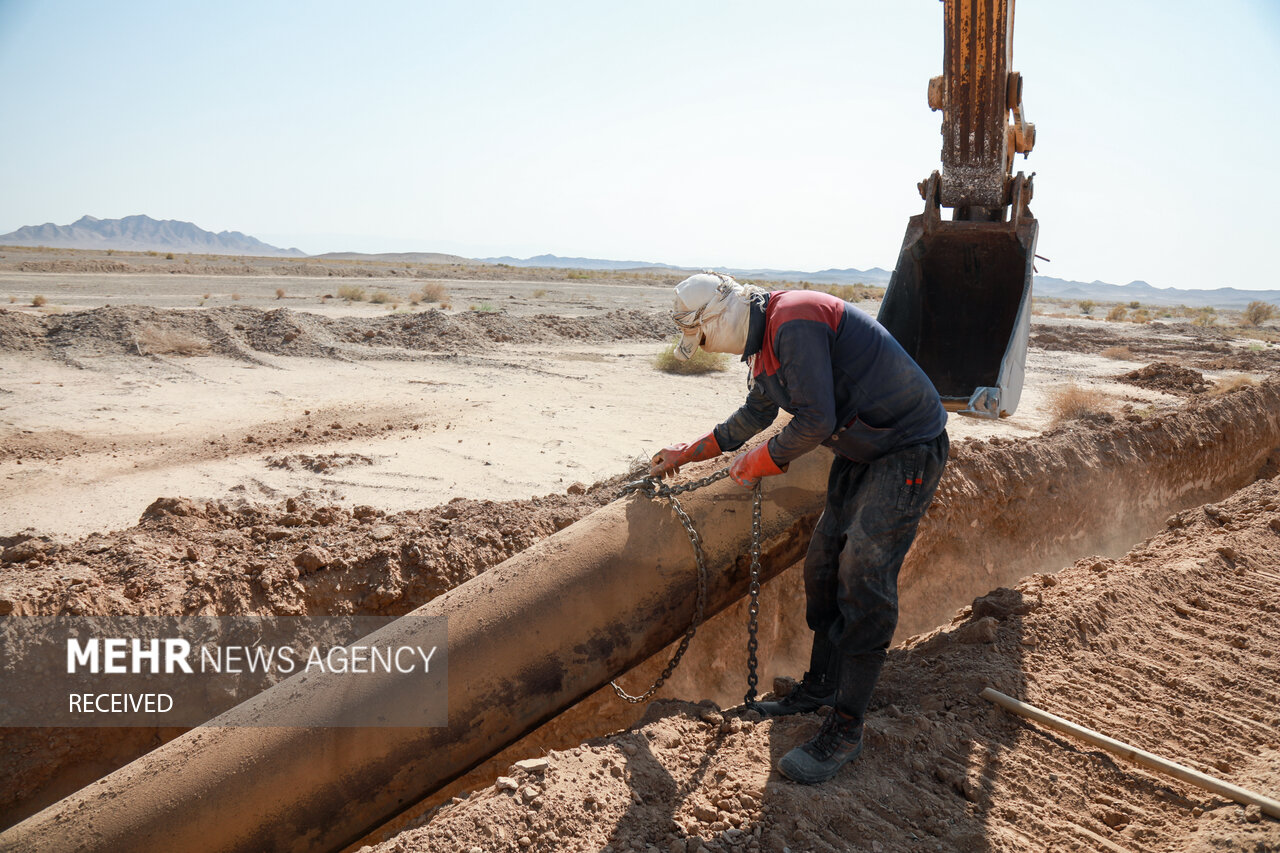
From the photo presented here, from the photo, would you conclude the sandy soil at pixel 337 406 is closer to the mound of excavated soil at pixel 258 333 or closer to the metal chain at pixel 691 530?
the mound of excavated soil at pixel 258 333

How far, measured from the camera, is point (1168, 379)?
529 inches

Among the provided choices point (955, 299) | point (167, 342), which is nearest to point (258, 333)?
point (167, 342)

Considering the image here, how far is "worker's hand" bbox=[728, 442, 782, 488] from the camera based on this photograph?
3.09 meters

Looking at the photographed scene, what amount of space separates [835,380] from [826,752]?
4.61 feet

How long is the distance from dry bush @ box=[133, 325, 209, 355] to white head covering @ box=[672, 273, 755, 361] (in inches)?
457

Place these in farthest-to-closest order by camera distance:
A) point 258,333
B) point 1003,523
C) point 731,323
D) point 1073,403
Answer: point 258,333
point 1073,403
point 1003,523
point 731,323

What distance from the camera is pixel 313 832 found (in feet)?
9.75

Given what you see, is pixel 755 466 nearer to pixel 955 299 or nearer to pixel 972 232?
pixel 972 232

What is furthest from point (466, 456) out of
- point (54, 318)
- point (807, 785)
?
point (54, 318)

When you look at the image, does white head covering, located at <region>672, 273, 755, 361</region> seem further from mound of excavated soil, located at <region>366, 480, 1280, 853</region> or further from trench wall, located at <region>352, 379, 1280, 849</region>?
trench wall, located at <region>352, 379, 1280, 849</region>

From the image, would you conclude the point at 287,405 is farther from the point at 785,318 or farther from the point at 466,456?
the point at 785,318

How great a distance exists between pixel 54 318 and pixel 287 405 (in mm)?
5935

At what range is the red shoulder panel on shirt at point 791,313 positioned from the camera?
114 inches

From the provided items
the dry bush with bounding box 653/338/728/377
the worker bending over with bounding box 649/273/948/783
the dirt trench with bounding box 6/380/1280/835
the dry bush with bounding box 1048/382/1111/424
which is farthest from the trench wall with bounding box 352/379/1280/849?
the dry bush with bounding box 653/338/728/377
